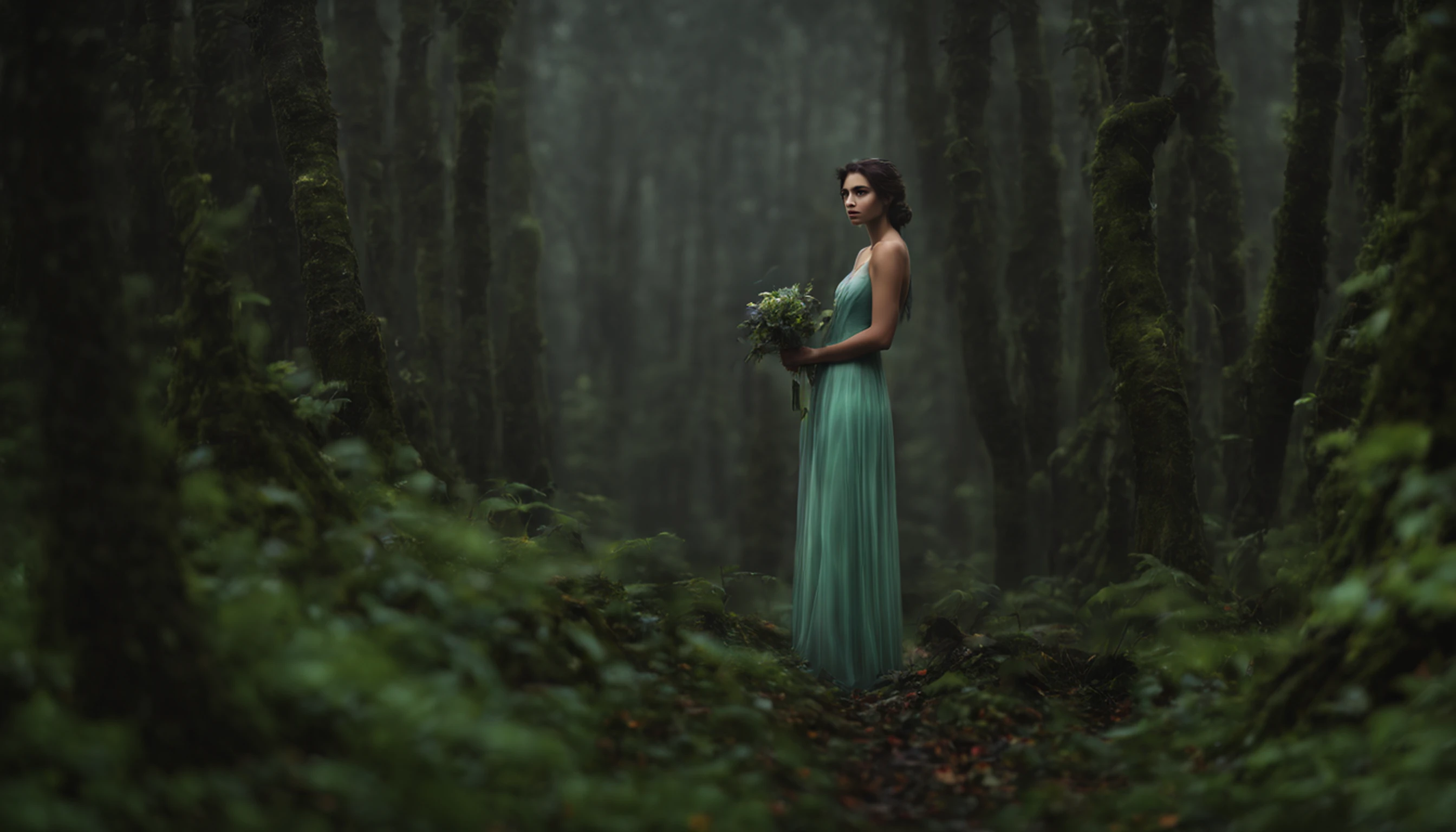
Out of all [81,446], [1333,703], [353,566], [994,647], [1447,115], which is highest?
[1447,115]

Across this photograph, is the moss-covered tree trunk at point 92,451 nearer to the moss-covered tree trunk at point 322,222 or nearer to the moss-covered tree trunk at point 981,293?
the moss-covered tree trunk at point 322,222

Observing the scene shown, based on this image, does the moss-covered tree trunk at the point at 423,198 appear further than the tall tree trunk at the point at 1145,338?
Yes

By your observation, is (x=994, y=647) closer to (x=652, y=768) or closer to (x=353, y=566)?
(x=652, y=768)

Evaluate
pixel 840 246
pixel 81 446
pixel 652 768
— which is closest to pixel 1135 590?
pixel 652 768

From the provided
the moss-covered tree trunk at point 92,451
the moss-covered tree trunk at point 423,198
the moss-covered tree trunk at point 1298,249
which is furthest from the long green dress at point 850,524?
the moss-covered tree trunk at point 423,198

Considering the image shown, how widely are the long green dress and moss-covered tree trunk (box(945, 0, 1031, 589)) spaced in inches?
248

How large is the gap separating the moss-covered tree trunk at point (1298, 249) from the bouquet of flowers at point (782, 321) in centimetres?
373

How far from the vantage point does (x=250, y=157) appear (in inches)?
388

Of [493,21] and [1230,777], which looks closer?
[1230,777]

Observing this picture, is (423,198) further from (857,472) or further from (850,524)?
(850,524)

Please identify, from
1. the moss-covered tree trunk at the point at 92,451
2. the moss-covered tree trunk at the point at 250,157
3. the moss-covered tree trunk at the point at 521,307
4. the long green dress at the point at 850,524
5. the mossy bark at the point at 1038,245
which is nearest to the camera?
the moss-covered tree trunk at the point at 92,451

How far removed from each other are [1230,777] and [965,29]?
10.9m

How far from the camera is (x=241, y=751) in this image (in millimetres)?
2617

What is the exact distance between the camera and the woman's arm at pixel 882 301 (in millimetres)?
5992
